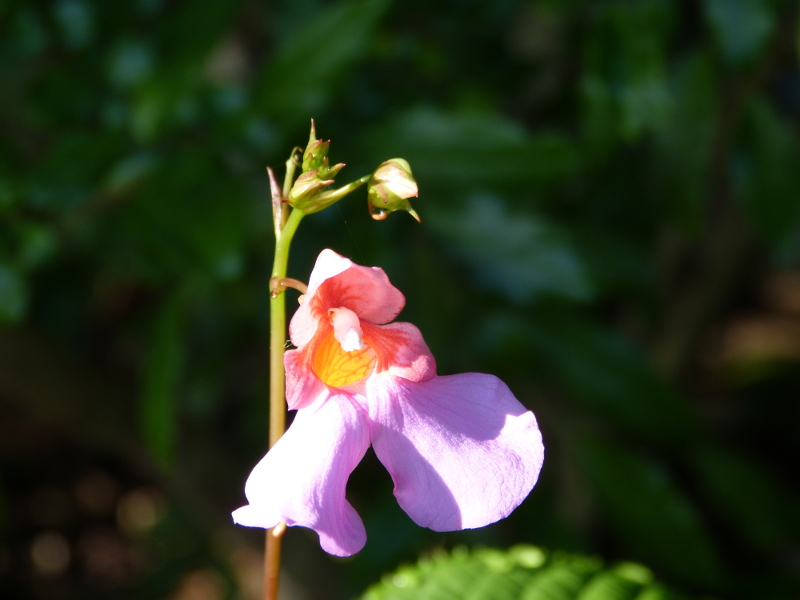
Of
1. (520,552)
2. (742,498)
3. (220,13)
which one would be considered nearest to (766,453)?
(742,498)

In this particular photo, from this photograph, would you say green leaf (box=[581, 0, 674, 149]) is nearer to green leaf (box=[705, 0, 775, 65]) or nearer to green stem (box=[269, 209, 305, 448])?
green leaf (box=[705, 0, 775, 65])

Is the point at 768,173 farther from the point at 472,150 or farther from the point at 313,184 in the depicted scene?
the point at 313,184

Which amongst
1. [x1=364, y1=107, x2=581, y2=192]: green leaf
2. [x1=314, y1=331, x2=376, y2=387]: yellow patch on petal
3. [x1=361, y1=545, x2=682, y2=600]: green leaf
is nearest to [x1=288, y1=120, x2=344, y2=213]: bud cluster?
[x1=314, y1=331, x2=376, y2=387]: yellow patch on petal

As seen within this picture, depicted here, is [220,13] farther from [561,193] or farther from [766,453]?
[766,453]

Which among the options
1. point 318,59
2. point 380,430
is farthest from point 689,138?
point 380,430

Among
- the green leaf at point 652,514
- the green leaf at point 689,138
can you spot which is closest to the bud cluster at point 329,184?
the green leaf at point 689,138
